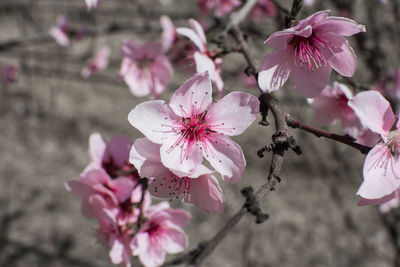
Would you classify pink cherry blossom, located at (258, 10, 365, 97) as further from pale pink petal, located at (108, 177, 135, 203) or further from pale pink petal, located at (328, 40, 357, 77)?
pale pink petal, located at (108, 177, 135, 203)

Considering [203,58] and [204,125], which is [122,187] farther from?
[203,58]

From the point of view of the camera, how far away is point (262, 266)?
3.29 m

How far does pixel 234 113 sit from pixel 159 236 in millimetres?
542

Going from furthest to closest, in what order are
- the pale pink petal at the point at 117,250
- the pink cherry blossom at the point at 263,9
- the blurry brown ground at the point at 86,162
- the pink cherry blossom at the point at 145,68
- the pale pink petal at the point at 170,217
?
the blurry brown ground at the point at 86,162 < the pink cherry blossom at the point at 263,9 < the pink cherry blossom at the point at 145,68 < the pale pink petal at the point at 170,217 < the pale pink petal at the point at 117,250

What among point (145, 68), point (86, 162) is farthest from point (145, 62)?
point (86, 162)

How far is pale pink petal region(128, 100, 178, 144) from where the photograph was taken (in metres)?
0.84

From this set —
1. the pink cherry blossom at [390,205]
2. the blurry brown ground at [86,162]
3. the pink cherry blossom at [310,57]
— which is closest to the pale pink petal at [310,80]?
the pink cherry blossom at [310,57]

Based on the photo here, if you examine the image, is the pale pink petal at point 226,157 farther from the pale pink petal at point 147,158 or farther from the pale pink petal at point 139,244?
the pale pink petal at point 139,244

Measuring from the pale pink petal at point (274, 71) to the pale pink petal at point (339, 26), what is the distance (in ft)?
0.37

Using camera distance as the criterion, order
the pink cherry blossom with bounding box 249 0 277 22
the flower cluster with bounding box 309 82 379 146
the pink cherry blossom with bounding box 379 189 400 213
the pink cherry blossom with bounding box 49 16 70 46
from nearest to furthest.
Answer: the flower cluster with bounding box 309 82 379 146 → the pink cherry blossom with bounding box 379 189 400 213 → the pink cherry blossom with bounding box 249 0 277 22 → the pink cherry blossom with bounding box 49 16 70 46

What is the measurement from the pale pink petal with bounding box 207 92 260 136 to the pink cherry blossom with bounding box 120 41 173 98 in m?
0.88

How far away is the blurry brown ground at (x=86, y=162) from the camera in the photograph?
3219 millimetres

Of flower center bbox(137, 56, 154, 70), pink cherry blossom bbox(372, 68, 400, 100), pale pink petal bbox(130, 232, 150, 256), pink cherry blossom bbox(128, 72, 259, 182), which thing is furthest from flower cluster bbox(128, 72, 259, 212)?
pink cherry blossom bbox(372, 68, 400, 100)

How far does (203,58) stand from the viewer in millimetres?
1021
